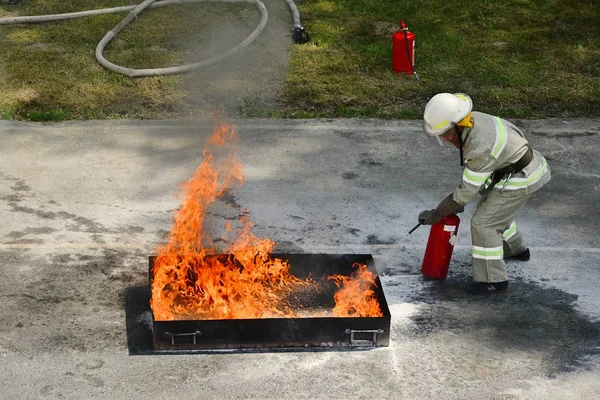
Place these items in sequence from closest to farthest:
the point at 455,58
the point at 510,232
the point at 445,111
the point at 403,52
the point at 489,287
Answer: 1. the point at 445,111
2. the point at 489,287
3. the point at 510,232
4. the point at 403,52
5. the point at 455,58

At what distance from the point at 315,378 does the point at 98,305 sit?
1757 mm

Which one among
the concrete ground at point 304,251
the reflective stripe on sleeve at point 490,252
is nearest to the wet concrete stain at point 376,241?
the concrete ground at point 304,251

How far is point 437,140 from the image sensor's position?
607cm

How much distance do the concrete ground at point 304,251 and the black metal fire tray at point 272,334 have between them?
8cm

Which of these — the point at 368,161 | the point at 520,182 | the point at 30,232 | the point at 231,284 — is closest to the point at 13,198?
the point at 30,232

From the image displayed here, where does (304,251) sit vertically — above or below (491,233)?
below

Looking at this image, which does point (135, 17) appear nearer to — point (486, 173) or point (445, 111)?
point (445, 111)

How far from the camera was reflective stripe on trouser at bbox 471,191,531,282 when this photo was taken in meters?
6.17

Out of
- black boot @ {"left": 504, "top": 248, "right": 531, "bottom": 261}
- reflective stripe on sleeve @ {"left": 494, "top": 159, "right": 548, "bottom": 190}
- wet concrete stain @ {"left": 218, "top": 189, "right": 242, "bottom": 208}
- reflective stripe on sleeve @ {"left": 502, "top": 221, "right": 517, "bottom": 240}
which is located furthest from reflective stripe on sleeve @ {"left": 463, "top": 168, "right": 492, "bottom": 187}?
wet concrete stain @ {"left": 218, "top": 189, "right": 242, "bottom": 208}

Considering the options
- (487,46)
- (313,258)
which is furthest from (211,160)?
(487,46)

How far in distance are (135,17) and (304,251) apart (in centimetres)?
673

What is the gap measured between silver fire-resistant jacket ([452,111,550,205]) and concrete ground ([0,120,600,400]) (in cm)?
90

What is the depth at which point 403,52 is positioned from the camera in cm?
1078

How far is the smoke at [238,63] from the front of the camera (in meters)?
10.1
